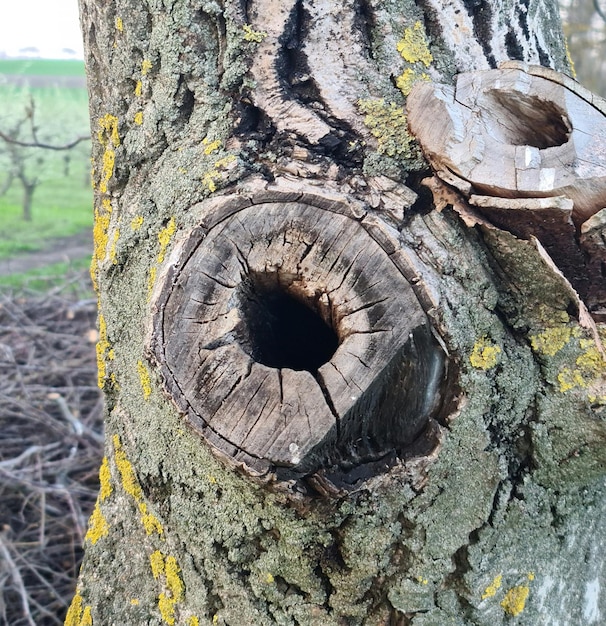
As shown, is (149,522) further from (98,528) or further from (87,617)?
(87,617)

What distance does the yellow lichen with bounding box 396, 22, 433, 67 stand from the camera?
1291 millimetres

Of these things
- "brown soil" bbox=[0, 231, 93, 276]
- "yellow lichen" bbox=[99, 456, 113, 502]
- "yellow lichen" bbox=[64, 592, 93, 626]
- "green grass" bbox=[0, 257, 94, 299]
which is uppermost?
"yellow lichen" bbox=[99, 456, 113, 502]

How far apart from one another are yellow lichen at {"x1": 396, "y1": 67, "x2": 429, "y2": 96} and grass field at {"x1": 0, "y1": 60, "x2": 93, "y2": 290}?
6.25 metres

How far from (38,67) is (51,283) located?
19.3ft

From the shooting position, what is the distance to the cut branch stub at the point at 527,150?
1.05 meters

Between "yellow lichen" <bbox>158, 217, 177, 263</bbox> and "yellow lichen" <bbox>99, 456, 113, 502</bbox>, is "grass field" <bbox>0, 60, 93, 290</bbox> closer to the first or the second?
"yellow lichen" <bbox>99, 456, 113, 502</bbox>

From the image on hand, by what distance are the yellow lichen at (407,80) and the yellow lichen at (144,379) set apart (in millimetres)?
828

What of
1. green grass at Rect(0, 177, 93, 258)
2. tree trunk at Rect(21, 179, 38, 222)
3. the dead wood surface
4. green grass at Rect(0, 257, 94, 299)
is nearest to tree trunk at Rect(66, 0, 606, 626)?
the dead wood surface

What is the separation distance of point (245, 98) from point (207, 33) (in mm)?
191

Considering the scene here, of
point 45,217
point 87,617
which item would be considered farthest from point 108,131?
point 45,217

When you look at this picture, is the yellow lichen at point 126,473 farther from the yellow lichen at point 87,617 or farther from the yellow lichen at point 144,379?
the yellow lichen at point 87,617

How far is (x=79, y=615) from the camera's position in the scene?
5.14 feet

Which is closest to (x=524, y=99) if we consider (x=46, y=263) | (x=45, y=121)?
(x=46, y=263)

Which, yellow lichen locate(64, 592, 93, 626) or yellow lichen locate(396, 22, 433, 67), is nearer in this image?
yellow lichen locate(396, 22, 433, 67)
